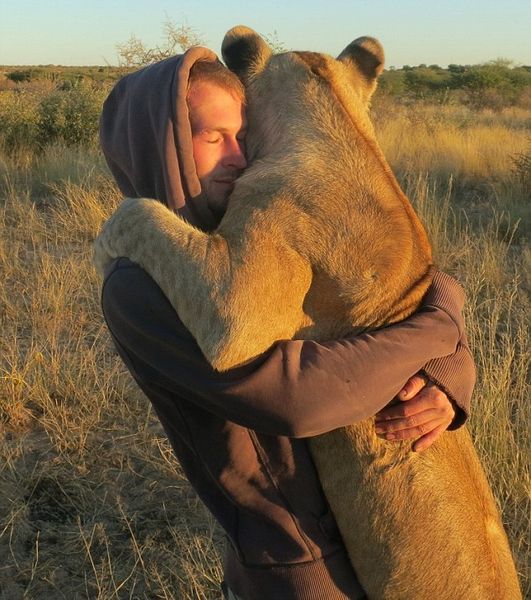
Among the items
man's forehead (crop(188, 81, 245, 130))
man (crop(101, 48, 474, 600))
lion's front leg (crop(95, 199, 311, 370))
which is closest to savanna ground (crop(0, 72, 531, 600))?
man (crop(101, 48, 474, 600))

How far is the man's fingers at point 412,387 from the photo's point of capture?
5.78 feet

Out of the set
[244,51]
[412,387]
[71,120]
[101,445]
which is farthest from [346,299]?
[71,120]

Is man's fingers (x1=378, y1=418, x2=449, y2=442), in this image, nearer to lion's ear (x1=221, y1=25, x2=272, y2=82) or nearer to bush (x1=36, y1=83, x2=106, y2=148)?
lion's ear (x1=221, y1=25, x2=272, y2=82)

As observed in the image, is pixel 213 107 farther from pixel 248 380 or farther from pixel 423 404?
pixel 423 404

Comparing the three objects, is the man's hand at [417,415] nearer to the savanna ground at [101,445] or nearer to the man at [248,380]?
the man at [248,380]

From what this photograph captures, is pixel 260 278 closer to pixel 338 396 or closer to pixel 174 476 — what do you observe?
pixel 338 396

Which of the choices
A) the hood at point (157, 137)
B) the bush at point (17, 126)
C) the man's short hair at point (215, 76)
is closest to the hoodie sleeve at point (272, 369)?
the hood at point (157, 137)

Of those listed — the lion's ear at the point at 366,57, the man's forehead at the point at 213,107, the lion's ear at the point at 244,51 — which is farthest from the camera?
the lion's ear at the point at 366,57

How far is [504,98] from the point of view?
30.0 m

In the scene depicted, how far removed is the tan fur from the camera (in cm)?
171

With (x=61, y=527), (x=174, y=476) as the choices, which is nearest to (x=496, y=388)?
(x=174, y=476)

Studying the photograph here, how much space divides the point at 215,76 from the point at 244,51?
1.41 ft

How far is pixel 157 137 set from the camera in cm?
182

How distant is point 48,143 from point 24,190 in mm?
2846
